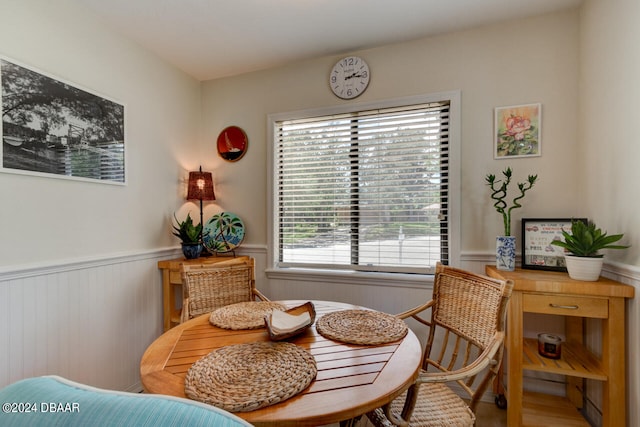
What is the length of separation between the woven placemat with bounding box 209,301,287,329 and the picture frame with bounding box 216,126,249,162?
150 centimetres

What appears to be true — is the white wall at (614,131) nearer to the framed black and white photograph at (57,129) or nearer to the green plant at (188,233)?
the green plant at (188,233)

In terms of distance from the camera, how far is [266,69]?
260 centimetres

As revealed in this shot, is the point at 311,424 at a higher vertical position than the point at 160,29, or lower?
lower

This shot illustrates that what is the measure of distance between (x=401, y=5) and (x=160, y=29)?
159 cm

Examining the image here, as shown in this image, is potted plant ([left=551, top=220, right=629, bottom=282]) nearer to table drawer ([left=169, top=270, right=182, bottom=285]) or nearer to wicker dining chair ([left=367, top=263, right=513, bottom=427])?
wicker dining chair ([left=367, top=263, right=513, bottom=427])

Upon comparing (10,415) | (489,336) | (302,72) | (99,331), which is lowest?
(99,331)

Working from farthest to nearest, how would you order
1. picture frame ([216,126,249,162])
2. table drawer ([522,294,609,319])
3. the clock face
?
picture frame ([216,126,249,162]) → the clock face → table drawer ([522,294,609,319])

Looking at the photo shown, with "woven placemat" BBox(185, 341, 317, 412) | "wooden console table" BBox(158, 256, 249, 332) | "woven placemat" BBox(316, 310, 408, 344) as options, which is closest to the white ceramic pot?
"woven placemat" BBox(316, 310, 408, 344)

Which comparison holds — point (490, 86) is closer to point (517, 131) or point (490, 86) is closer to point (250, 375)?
point (517, 131)

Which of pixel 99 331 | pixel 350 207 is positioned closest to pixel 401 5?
pixel 350 207

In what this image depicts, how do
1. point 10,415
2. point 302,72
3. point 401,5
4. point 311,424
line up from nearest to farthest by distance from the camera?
point 10,415 < point 311,424 < point 401,5 < point 302,72

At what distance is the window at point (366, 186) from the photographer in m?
2.18

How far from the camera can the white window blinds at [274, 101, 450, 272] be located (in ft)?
7.17

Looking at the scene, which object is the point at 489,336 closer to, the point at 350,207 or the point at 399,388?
the point at 399,388
